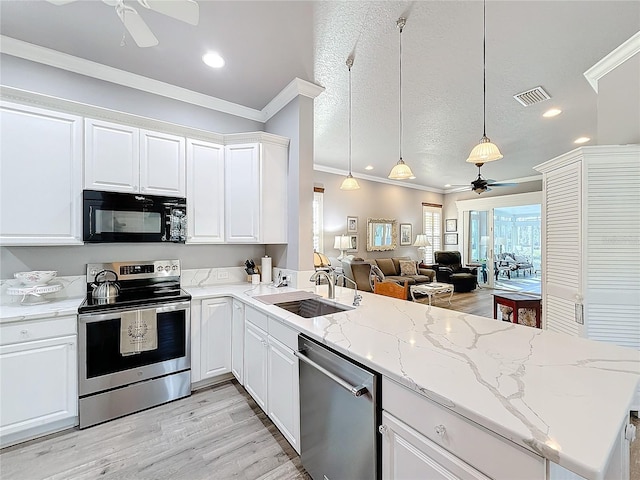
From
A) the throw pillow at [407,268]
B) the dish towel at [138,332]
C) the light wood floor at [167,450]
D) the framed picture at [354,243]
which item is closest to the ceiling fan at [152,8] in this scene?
the dish towel at [138,332]

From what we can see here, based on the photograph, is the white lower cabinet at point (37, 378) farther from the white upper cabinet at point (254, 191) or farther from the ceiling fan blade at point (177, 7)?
the ceiling fan blade at point (177, 7)

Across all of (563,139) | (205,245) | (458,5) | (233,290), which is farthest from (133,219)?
(563,139)

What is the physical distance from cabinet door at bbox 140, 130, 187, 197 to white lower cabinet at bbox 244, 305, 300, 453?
4.62 feet

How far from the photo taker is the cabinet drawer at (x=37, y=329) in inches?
72.4

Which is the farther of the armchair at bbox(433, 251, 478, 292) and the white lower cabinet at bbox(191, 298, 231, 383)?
the armchair at bbox(433, 251, 478, 292)

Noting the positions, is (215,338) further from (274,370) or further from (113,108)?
(113,108)

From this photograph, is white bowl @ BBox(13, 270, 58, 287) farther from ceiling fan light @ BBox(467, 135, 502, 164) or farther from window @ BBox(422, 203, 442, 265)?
window @ BBox(422, 203, 442, 265)

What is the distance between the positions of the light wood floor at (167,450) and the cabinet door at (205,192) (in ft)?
5.23

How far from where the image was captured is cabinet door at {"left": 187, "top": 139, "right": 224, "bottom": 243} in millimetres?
2822

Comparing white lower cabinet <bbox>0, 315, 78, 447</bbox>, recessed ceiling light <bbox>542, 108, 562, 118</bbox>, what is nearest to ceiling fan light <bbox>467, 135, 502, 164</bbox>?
recessed ceiling light <bbox>542, 108, 562, 118</bbox>

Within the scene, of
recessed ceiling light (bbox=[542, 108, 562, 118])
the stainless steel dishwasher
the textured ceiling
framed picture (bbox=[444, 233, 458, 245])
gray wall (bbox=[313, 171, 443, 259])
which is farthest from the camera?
framed picture (bbox=[444, 233, 458, 245])

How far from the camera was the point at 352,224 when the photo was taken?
22.8 feet

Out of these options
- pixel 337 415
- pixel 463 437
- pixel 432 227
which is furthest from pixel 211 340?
pixel 432 227

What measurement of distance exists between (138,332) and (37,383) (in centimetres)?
64
